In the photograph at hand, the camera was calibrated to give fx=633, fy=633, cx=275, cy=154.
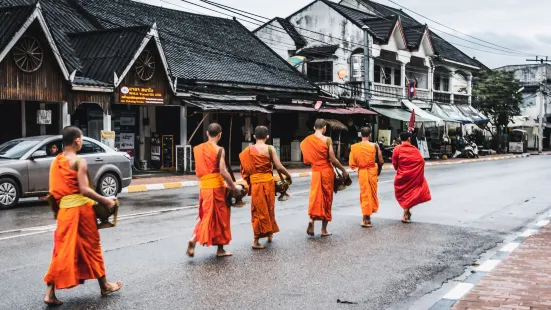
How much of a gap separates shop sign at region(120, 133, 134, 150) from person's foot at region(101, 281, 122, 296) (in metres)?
18.1

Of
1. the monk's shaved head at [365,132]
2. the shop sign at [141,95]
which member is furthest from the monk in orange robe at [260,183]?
the shop sign at [141,95]

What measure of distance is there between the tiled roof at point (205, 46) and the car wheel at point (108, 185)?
10376mm

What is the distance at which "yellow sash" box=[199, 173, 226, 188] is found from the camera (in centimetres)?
796

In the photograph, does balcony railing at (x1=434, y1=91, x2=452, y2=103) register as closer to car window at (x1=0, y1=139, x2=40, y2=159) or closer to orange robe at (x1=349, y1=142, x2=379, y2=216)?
car window at (x1=0, y1=139, x2=40, y2=159)

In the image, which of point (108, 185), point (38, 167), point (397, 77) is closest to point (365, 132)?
point (108, 185)

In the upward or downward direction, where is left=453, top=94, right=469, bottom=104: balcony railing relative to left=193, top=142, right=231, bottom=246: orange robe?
upward

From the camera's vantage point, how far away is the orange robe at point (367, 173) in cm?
1087

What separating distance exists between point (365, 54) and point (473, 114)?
1492 centimetres

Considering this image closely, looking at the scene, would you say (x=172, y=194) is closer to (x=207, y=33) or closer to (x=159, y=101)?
(x=159, y=101)

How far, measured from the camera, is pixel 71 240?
5.91 m

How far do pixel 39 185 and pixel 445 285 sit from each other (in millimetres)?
10054

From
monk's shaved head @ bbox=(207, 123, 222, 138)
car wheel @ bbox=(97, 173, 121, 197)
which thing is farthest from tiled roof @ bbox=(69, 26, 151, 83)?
monk's shaved head @ bbox=(207, 123, 222, 138)

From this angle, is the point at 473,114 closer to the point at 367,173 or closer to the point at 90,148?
the point at 90,148

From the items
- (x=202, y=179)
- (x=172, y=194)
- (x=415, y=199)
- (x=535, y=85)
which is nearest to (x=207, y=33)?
(x=172, y=194)
